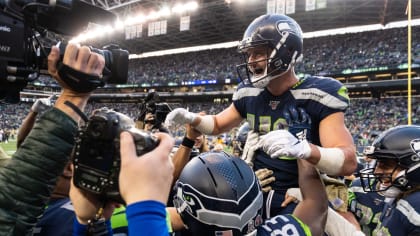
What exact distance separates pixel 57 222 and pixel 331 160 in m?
1.31

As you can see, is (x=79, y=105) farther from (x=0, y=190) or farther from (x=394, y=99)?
(x=394, y=99)

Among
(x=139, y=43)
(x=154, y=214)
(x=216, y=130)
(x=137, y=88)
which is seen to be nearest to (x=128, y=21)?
(x=139, y=43)

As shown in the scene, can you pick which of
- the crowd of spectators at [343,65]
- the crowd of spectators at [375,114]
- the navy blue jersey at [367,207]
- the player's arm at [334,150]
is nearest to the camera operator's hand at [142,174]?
the player's arm at [334,150]

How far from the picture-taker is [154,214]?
79 cm

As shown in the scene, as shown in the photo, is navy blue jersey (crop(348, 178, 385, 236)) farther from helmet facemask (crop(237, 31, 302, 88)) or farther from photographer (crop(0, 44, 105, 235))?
photographer (crop(0, 44, 105, 235))

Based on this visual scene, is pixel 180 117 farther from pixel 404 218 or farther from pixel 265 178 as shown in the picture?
pixel 404 218

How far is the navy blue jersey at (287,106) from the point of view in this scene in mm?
2023

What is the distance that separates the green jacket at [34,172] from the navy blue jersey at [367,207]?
8.11ft

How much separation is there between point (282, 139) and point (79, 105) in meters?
1.00

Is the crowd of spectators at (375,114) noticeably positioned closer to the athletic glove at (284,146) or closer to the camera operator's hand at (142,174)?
the athletic glove at (284,146)

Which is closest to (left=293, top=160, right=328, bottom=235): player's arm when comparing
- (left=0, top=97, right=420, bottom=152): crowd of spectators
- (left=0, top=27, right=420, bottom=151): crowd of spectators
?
(left=0, top=27, right=420, bottom=151): crowd of spectators

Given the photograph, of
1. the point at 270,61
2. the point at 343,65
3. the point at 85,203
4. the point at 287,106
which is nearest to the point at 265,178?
the point at 287,106

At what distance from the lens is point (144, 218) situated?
2.56 ft

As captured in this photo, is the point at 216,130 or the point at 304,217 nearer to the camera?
the point at 304,217
